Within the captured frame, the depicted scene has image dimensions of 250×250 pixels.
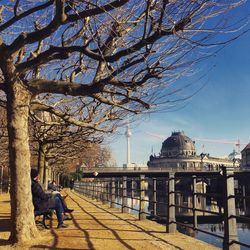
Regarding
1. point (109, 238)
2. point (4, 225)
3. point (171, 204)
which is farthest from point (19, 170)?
point (171, 204)

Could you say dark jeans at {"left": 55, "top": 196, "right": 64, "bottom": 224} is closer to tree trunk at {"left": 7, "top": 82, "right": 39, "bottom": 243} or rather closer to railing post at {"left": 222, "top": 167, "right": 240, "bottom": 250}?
tree trunk at {"left": 7, "top": 82, "right": 39, "bottom": 243}

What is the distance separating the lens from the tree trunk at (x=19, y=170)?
8211mm

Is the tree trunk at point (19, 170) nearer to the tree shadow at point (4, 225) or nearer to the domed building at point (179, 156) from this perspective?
the tree shadow at point (4, 225)

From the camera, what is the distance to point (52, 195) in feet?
35.0

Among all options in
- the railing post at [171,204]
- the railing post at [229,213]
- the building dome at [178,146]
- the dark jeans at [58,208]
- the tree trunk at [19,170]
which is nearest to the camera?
the railing post at [229,213]

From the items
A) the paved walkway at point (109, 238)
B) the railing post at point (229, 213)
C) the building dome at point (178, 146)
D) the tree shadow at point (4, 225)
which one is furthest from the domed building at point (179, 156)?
the railing post at point (229, 213)

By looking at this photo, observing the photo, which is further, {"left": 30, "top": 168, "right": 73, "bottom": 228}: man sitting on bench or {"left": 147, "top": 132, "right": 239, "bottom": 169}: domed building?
{"left": 147, "top": 132, "right": 239, "bottom": 169}: domed building

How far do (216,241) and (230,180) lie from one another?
18358 millimetres

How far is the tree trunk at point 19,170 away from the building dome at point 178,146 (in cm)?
14178

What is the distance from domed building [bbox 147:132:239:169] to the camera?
14688 centimetres

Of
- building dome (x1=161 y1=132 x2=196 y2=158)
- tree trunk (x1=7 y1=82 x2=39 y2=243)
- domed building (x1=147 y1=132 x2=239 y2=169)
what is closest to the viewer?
tree trunk (x1=7 y1=82 x2=39 y2=243)

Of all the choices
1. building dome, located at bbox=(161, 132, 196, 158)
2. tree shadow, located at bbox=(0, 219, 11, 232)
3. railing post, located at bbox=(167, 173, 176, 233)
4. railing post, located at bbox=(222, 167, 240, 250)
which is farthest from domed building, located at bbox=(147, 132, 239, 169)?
railing post, located at bbox=(222, 167, 240, 250)

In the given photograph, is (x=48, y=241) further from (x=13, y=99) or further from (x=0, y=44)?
(x=0, y=44)

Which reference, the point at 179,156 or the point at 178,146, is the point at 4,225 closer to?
the point at 179,156
